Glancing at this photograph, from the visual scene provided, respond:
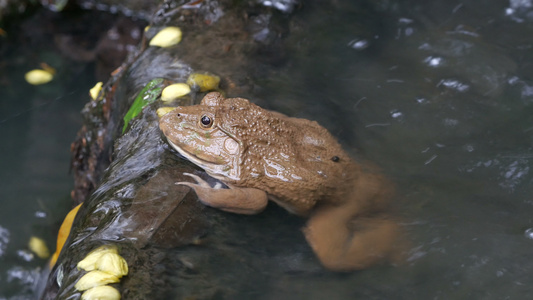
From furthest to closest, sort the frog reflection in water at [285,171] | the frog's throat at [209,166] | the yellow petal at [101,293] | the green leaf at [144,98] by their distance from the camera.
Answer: the green leaf at [144,98], the frog's throat at [209,166], the frog reflection in water at [285,171], the yellow petal at [101,293]

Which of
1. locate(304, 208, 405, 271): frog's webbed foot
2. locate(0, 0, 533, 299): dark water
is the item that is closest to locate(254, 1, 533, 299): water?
locate(0, 0, 533, 299): dark water

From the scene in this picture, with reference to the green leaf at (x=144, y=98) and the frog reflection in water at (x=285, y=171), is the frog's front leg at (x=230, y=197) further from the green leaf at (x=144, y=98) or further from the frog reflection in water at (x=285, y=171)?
the green leaf at (x=144, y=98)

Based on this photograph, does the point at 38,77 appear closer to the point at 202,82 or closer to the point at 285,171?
the point at 202,82

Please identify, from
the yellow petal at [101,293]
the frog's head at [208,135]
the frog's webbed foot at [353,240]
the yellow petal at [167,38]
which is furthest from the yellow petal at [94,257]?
the yellow petal at [167,38]

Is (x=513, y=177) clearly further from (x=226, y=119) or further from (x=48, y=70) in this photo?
(x=48, y=70)

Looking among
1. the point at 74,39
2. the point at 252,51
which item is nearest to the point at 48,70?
the point at 74,39

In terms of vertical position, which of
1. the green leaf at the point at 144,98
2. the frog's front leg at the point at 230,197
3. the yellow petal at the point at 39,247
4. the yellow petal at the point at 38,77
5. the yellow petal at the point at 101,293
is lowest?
the yellow petal at the point at 39,247
